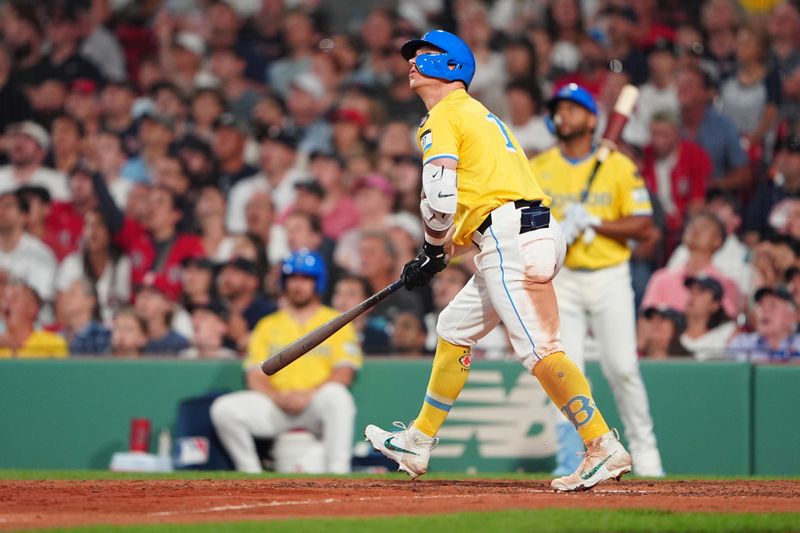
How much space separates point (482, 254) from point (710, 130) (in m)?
5.06

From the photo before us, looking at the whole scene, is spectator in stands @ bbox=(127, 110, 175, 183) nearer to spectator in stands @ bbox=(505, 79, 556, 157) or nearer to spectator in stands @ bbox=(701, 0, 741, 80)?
spectator in stands @ bbox=(505, 79, 556, 157)

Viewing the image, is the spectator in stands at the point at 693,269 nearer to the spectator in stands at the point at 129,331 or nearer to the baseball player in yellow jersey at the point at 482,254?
the baseball player in yellow jersey at the point at 482,254

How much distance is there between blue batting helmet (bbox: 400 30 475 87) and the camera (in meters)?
6.30

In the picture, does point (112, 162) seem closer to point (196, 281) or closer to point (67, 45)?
point (67, 45)

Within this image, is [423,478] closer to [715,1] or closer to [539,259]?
[539,259]

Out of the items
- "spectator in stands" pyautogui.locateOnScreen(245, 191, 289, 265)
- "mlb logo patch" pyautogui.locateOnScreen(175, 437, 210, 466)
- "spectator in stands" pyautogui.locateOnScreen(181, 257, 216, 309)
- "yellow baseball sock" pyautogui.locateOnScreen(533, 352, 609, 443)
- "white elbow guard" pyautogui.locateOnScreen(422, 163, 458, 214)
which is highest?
"spectator in stands" pyautogui.locateOnScreen(245, 191, 289, 265)

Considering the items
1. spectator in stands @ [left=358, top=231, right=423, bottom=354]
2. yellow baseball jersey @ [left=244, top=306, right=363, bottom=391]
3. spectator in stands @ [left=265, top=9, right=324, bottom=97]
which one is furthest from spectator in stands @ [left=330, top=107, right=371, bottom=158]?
yellow baseball jersey @ [left=244, top=306, right=363, bottom=391]

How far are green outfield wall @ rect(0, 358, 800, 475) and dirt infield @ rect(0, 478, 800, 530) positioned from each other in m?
1.99

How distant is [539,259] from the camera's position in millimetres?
6039

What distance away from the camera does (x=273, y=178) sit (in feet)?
38.2

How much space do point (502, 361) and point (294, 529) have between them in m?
4.46

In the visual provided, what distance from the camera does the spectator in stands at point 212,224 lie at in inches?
437

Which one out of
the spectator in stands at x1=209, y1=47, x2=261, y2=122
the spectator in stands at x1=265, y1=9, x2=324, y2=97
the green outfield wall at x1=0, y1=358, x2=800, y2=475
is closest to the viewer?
the green outfield wall at x1=0, y1=358, x2=800, y2=475

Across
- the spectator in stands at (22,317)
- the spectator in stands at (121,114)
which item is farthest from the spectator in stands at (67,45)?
the spectator in stands at (22,317)
